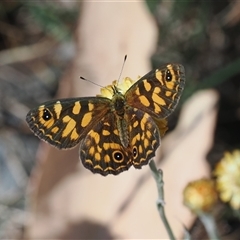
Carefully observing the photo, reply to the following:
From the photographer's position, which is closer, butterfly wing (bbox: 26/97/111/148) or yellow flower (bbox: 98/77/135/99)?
butterfly wing (bbox: 26/97/111/148)

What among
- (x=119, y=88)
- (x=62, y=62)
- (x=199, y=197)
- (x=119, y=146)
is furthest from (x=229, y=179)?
(x=62, y=62)

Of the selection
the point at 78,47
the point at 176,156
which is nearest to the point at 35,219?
the point at 176,156

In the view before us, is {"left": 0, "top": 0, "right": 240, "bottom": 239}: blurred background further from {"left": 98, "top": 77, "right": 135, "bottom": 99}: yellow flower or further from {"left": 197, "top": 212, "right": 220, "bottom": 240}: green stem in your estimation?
{"left": 98, "top": 77, "right": 135, "bottom": 99}: yellow flower

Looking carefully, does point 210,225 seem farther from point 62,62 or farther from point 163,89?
point 62,62

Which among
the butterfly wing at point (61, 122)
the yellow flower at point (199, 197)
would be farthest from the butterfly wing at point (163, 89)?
the yellow flower at point (199, 197)

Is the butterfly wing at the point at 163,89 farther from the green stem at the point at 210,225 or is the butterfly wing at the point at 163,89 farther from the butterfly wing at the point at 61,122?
the green stem at the point at 210,225

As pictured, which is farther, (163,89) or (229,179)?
(229,179)

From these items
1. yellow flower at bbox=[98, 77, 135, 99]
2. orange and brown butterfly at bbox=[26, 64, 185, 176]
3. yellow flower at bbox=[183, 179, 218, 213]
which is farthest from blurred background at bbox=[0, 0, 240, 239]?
orange and brown butterfly at bbox=[26, 64, 185, 176]

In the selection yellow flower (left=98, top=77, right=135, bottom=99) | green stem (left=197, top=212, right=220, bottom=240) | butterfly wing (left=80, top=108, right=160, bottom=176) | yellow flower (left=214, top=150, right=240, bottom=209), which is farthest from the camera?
yellow flower (left=214, top=150, right=240, bottom=209)
